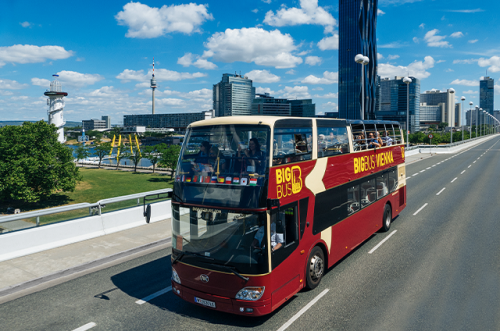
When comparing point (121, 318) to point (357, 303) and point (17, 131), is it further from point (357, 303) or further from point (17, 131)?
point (17, 131)

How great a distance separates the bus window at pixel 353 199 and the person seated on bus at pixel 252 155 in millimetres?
3991

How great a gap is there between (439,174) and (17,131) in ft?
170

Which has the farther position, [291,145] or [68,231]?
[68,231]

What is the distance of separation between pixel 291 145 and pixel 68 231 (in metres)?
7.79

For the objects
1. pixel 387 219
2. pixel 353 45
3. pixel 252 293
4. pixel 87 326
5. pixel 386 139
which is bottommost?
pixel 87 326

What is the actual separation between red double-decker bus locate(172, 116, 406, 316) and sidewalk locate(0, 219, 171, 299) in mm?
4007

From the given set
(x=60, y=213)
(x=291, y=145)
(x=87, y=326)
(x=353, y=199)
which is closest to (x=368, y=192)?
(x=353, y=199)

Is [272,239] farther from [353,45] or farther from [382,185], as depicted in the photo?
[353,45]

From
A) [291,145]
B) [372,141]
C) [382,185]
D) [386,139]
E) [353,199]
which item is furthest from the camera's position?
[386,139]

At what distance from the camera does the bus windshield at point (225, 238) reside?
6066mm

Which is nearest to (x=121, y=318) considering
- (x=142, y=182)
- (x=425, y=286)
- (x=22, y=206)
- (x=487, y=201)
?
(x=425, y=286)

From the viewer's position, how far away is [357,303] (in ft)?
23.3

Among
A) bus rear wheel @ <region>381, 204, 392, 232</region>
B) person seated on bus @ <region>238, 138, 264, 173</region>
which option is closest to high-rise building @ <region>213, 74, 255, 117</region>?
bus rear wheel @ <region>381, 204, 392, 232</region>

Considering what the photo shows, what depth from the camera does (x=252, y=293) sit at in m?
6.12
